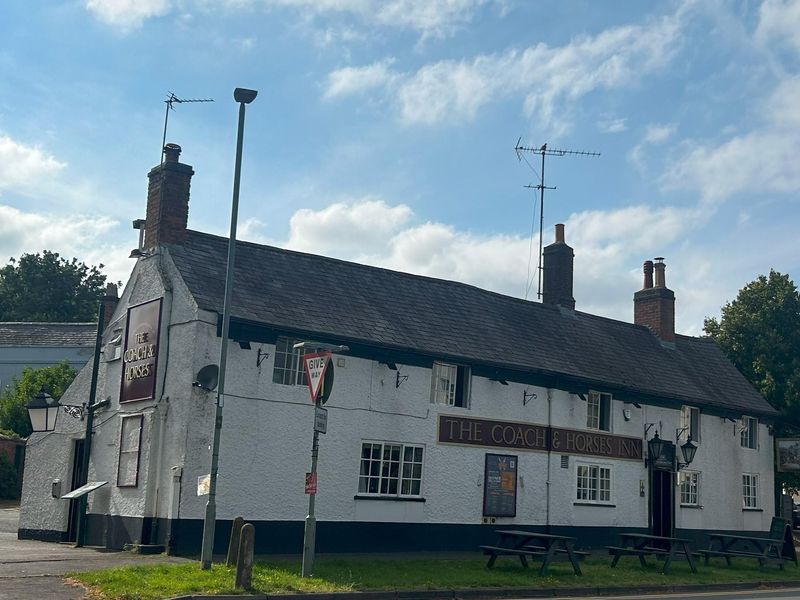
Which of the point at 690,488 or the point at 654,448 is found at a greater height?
the point at 654,448

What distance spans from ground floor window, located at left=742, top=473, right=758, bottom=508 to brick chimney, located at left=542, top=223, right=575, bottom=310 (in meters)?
8.06

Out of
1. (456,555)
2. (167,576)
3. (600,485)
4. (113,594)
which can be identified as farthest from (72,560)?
(600,485)

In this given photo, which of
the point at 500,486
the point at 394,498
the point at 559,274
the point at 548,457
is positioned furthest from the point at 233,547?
the point at 559,274

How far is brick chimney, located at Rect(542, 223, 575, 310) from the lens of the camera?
29531 mm

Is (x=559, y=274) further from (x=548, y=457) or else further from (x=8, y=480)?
(x=8, y=480)

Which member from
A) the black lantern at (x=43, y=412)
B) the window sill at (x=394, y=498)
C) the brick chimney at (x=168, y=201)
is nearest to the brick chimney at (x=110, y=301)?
the black lantern at (x=43, y=412)

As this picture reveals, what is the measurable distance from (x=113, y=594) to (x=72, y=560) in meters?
4.72

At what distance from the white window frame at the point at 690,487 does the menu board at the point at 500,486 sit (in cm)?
706

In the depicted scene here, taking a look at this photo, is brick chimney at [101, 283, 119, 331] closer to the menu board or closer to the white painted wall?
the white painted wall

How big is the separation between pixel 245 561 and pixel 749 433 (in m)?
22.5

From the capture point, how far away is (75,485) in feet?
74.5

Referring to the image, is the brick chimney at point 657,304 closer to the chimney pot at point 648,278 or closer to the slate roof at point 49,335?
the chimney pot at point 648,278

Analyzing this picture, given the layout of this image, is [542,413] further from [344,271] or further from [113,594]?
[113,594]

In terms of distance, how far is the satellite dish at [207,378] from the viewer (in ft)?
61.8
